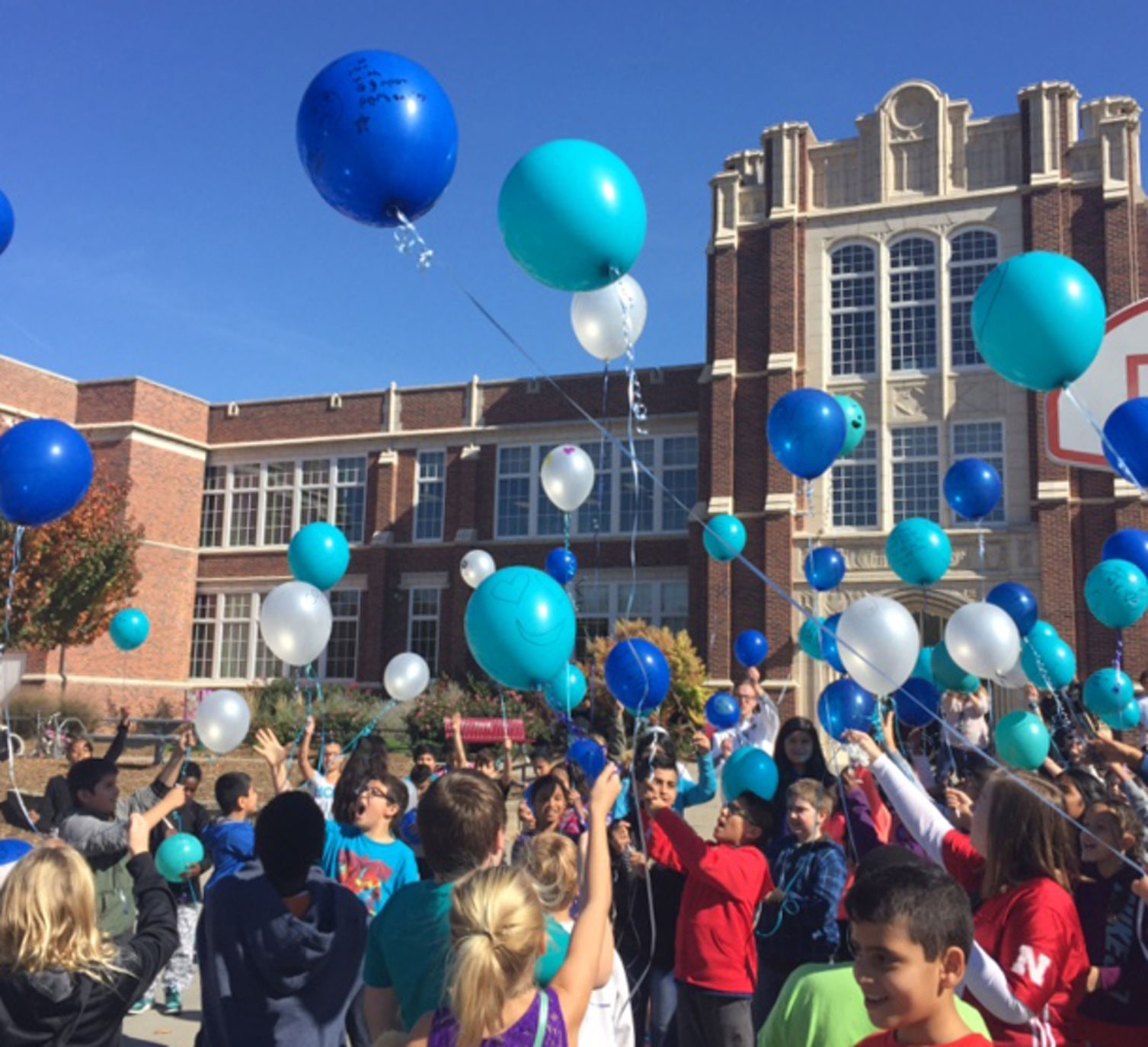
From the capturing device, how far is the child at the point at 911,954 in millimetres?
2164

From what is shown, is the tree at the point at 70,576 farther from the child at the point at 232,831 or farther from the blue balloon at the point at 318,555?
the child at the point at 232,831

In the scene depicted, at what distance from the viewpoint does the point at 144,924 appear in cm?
334

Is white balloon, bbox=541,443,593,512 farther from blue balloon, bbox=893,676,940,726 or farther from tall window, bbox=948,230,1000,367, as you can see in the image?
tall window, bbox=948,230,1000,367

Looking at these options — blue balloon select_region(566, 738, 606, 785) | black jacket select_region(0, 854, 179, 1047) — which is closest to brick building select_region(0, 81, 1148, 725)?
blue balloon select_region(566, 738, 606, 785)

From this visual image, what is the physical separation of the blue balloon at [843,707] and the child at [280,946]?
5.24 m

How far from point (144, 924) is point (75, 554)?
2276 cm

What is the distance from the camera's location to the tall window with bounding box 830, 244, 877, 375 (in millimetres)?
23984

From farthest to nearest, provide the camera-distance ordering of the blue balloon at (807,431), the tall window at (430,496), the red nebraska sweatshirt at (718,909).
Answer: the tall window at (430,496)
the blue balloon at (807,431)
the red nebraska sweatshirt at (718,909)

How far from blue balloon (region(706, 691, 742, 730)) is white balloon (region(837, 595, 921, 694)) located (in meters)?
2.94

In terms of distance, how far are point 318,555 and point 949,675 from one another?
582 centimetres

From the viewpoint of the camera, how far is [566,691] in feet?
26.6

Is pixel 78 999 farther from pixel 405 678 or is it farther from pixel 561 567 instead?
pixel 561 567

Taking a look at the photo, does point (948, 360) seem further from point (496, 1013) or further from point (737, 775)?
point (496, 1013)

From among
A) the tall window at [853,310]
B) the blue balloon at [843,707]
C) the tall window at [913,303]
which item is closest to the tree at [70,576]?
the tall window at [853,310]
